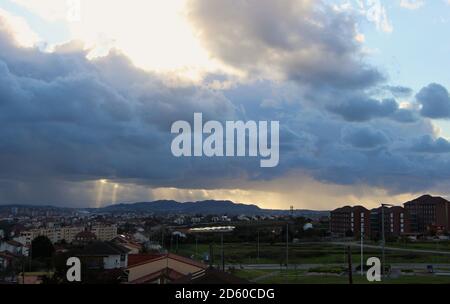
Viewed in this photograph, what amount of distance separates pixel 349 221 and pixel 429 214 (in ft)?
28.3

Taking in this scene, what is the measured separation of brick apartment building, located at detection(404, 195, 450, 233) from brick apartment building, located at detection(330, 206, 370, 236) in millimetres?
5746

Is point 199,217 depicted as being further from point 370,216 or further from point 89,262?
point 370,216

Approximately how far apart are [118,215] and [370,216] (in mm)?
21011

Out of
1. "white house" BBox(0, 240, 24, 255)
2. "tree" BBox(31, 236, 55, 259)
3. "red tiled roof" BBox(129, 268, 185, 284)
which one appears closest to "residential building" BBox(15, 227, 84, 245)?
"white house" BBox(0, 240, 24, 255)

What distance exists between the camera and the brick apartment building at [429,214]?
40469 mm

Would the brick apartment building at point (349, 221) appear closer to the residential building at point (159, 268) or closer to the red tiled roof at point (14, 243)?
the red tiled roof at point (14, 243)

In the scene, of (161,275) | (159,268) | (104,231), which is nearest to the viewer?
(161,275)

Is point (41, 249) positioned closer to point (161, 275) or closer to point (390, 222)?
point (161, 275)

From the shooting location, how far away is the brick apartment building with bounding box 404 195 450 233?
40469 mm

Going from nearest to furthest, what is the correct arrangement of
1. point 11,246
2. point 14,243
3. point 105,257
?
point 105,257
point 11,246
point 14,243

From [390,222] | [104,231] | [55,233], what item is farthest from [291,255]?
[390,222]

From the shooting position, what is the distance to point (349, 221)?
3716 cm

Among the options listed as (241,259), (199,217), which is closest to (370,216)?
(241,259)

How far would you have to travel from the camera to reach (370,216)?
3734 centimetres
